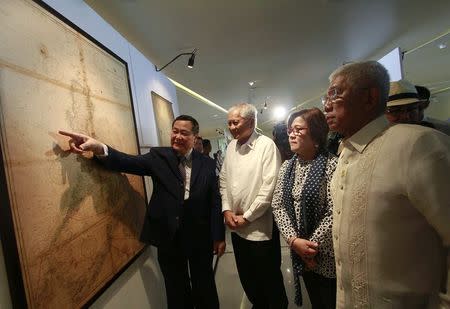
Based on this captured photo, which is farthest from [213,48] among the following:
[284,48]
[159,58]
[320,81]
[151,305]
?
[320,81]

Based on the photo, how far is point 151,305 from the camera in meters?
1.78

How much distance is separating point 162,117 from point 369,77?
2.22 meters

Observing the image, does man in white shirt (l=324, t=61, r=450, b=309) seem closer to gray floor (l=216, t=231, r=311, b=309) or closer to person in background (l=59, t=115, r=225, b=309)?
person in background (l=59, t=115, r=225, b=309)

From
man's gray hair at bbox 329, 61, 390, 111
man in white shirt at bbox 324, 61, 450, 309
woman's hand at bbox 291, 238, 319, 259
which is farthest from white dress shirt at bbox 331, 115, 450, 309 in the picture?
woman's hand at bbox 291, 238, 319, 259

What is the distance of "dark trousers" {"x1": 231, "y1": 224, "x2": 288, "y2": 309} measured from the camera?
1.65 meters

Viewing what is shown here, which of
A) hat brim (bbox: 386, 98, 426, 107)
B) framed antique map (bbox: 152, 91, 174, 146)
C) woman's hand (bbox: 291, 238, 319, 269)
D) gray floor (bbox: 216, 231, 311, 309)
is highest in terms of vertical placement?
framed antique map (bbox: 152, 91, 174, 146)

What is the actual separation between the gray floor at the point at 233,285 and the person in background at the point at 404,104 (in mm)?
1612

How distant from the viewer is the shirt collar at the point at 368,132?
86cm

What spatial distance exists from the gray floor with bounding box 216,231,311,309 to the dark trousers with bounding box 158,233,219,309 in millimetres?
573

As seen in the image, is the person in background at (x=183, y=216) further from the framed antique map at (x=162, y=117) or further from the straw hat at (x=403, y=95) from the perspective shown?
the straw hat at (x=403, y=95)

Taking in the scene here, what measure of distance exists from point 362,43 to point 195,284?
306 cm

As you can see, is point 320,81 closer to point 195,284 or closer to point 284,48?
point 284,48

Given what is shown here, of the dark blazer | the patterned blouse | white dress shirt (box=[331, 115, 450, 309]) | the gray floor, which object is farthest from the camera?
the gray floor

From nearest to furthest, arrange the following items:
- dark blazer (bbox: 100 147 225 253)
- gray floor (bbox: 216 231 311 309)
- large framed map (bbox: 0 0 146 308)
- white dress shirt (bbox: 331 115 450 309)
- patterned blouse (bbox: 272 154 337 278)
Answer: white dress shirt (bbox: 331 115 450 309)
large framed map (bbox: 0 0 146 308)
patterned blouse (bbox: 272 154 337 278)
dark blazer (bbox: 100 147 225 253)
gray floor (bbox: 216 231 311 309)
